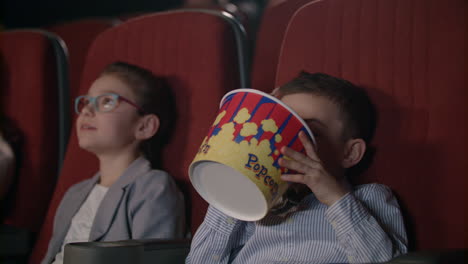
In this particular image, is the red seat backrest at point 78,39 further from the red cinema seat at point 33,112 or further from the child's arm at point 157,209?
the child's arm at point 157,209

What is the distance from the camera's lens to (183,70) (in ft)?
4.61

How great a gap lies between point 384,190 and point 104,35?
1.02 meters

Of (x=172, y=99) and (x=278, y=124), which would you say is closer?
(x=278, y=124)

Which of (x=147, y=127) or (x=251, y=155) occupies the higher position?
(x=251, y=155)

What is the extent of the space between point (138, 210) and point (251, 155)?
0.57 meters

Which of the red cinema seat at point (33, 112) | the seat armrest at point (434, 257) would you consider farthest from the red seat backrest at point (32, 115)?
the seat armrest at point (434, 257)

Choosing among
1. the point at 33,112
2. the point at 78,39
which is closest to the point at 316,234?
the point at 33,112

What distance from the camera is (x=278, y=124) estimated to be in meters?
0.76

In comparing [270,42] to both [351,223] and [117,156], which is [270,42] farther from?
[351,223]

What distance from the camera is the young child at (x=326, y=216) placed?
35.1 inches

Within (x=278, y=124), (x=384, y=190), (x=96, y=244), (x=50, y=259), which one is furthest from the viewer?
(x=50, y=259)

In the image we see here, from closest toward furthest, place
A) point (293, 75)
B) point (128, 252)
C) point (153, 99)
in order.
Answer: point (128, 252), point (293, 75), point (153, 99)

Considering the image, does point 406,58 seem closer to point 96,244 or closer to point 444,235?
point 444,235

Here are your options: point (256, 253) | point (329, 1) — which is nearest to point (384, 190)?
point (256, 253)
